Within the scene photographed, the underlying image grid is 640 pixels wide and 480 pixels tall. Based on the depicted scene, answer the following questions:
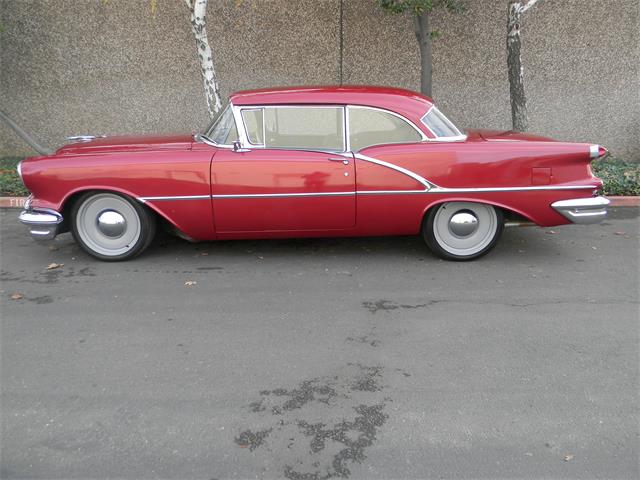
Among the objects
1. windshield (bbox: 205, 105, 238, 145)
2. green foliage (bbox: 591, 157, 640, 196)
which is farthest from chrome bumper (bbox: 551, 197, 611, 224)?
windshield (bbox: 205, 105, 238, 145)

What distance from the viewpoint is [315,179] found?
4715mm

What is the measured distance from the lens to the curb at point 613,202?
710 cm

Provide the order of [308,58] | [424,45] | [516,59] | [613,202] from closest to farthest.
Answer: [613,202], [516,59], [424,45], [308,58]

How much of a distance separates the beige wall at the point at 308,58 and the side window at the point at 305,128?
17.5ft

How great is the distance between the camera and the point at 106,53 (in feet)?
32.6

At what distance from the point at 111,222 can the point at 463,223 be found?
310 centimetres

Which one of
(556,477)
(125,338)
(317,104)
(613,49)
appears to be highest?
(613,49)

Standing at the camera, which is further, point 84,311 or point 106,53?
point 106,53

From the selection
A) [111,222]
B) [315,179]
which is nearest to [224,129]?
[315,179]

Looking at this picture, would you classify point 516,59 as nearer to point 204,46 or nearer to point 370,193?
point 204,46

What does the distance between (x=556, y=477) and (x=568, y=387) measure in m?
0.77

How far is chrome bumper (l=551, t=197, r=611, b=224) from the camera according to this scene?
15.7 feet

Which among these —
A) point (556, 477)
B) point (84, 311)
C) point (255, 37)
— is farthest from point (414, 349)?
point (255, 37)

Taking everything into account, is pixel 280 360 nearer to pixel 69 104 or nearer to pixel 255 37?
pixel 255 37
